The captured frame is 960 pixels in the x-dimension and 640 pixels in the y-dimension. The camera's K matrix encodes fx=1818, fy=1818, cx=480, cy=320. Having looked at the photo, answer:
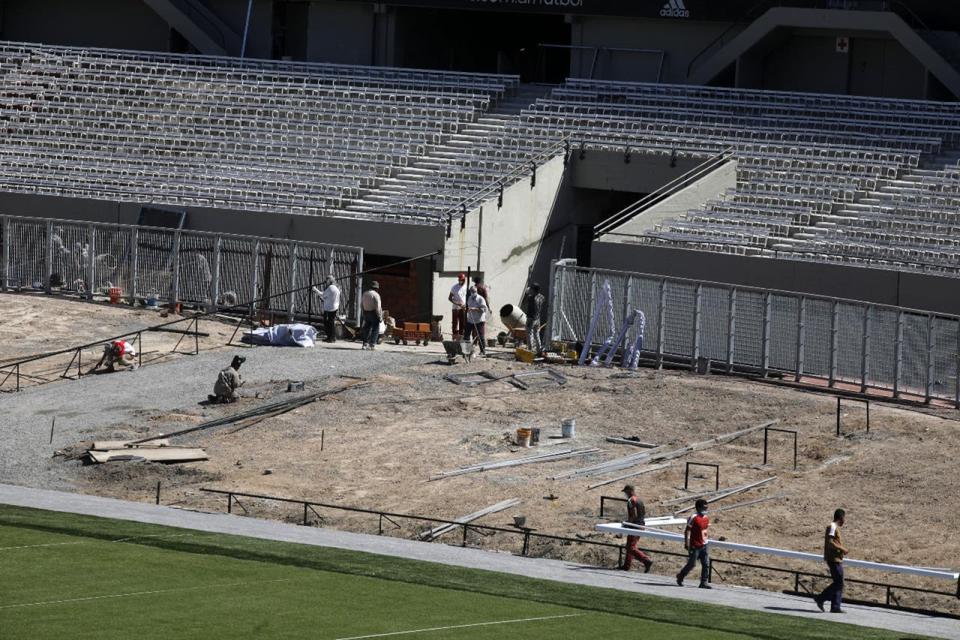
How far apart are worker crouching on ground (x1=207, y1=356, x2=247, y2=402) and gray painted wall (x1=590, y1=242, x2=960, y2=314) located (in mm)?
10430

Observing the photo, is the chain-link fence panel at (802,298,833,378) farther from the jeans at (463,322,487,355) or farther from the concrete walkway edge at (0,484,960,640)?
the concrete walkway edge at (0,484,960,640)

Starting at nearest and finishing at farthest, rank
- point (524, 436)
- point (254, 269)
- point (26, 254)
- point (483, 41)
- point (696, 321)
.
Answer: point (524, 436)
point (696, 321)
point (254, 269)
point (26, 254)
point (483, 41)

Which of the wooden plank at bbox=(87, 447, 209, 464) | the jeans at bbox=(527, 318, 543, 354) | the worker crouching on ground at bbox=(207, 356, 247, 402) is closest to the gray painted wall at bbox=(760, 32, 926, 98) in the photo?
the jeans at bbox=(527, 318, 543, 354)

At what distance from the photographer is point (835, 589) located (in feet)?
71.1

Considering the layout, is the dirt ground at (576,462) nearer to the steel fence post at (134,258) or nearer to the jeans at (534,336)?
the jeans at (534,336)

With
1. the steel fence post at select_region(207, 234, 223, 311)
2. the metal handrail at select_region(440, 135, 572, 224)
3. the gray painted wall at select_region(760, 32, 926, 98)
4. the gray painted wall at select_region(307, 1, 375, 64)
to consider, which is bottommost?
the steel fence post at select_region(207, 234, 223, 311)

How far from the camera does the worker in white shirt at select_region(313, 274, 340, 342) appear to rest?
1468 inches

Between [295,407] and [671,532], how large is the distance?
9.29 metres

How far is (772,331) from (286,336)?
9.91 meters

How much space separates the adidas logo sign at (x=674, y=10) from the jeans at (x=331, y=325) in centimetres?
1984

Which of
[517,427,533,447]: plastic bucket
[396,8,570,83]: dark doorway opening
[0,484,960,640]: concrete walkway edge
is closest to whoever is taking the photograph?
[0,484,960,640]: concrete walkway edge

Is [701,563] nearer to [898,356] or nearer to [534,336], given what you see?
[898,356]

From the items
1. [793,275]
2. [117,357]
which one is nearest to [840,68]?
[793,275]

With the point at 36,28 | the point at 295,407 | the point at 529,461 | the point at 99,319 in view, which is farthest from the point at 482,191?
the point at 36,28
